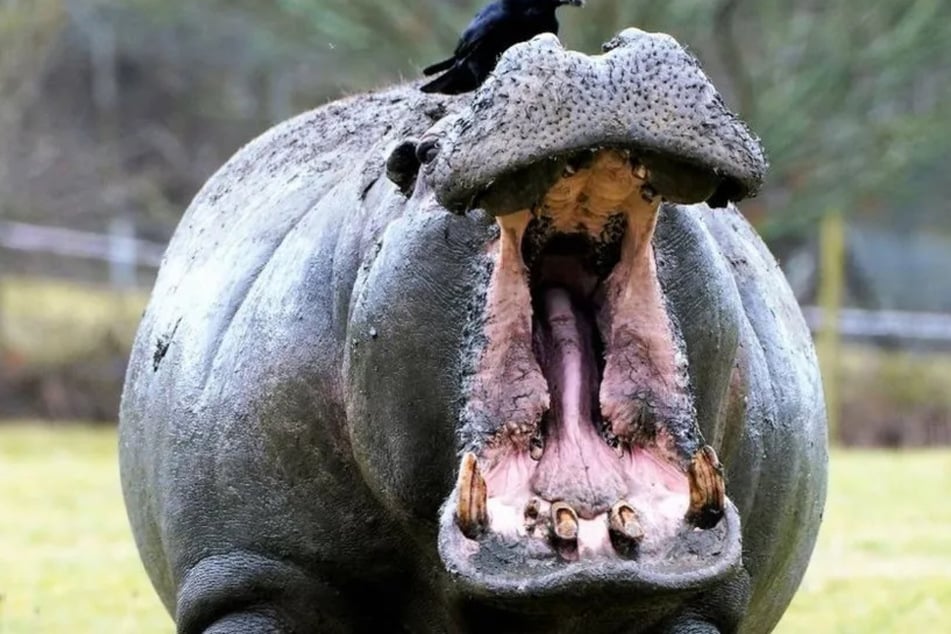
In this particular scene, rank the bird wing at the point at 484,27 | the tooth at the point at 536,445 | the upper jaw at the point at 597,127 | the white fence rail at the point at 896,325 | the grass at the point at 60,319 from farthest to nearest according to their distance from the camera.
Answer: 1. the white fence rail at the point at 896,325
2. the grass at the point at 60,319
3. the bird wing at the point at 484,27
4. the tooth at the point at 536,445
5. the upper jaw at the point at 597,127

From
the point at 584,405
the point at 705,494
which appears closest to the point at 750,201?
the point at 584,405

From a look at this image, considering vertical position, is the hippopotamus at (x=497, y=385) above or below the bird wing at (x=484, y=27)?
below

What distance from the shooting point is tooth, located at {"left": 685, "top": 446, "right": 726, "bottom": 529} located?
2570 millimetres

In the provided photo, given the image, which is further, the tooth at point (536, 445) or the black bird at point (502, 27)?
the black bird at point (502, 27)

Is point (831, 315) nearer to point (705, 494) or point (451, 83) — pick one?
point (451, 83)

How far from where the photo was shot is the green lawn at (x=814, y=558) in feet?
19.8

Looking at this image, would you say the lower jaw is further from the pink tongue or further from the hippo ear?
the hippo ear

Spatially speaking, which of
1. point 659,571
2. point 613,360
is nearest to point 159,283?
point 613,360

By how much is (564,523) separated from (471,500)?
0.46ft

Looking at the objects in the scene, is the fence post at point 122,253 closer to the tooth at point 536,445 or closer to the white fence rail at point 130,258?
the white fence rail at point 130,258

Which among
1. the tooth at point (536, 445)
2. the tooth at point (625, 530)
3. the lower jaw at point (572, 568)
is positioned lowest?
the lower jaw at point (572, 568)

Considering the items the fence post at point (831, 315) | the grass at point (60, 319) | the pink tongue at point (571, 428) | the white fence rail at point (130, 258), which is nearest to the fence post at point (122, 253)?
the white fence rail at point (130, 258)

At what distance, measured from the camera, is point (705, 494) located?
8.44 feet

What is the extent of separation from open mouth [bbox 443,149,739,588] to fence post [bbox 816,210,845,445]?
485 inches
